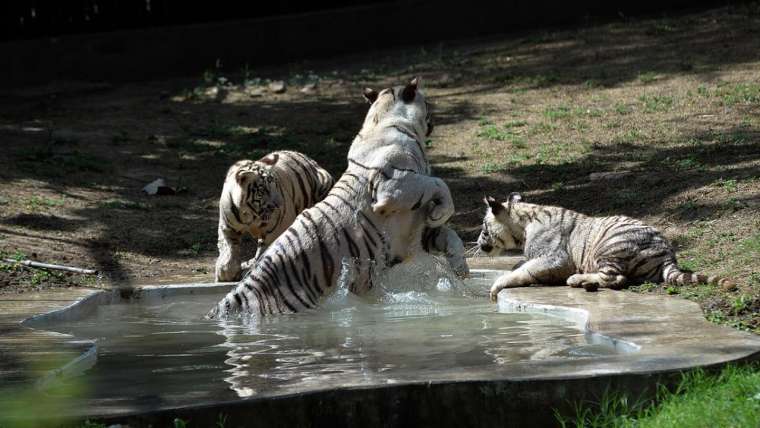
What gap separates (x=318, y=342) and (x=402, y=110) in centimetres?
211

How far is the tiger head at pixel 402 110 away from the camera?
7.73m

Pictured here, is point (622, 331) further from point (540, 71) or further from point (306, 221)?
point (540, 71)

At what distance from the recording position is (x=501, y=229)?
809 centimetres

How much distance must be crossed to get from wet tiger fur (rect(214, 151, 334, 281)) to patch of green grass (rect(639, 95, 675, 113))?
599 cm

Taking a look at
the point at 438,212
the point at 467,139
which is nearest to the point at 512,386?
the point at 438,212

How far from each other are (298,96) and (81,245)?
6.55 meters

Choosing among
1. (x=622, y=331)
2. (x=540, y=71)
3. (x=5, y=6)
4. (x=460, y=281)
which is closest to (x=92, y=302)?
(x=460, y=281)

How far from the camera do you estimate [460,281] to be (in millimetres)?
7746

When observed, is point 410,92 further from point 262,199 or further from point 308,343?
point 308,343

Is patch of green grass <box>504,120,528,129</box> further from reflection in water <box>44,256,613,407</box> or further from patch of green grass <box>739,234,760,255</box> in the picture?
patch of green grass <box>739,234,760,255</box>

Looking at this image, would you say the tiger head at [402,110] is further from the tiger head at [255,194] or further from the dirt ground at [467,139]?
the dirt ground at [467,139]

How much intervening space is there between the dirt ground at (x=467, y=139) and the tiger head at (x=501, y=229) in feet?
3.71

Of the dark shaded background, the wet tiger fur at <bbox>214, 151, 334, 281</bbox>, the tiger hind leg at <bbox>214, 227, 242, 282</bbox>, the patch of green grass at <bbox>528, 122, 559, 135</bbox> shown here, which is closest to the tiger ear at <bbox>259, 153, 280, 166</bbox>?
the wet tiger fur at <bbox>214, 151, 334, 281</bbox>

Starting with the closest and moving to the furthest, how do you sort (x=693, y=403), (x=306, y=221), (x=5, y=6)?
1. (x=693, y=403)
2. (x=306, y=221)
3. (x=5, y=6)
